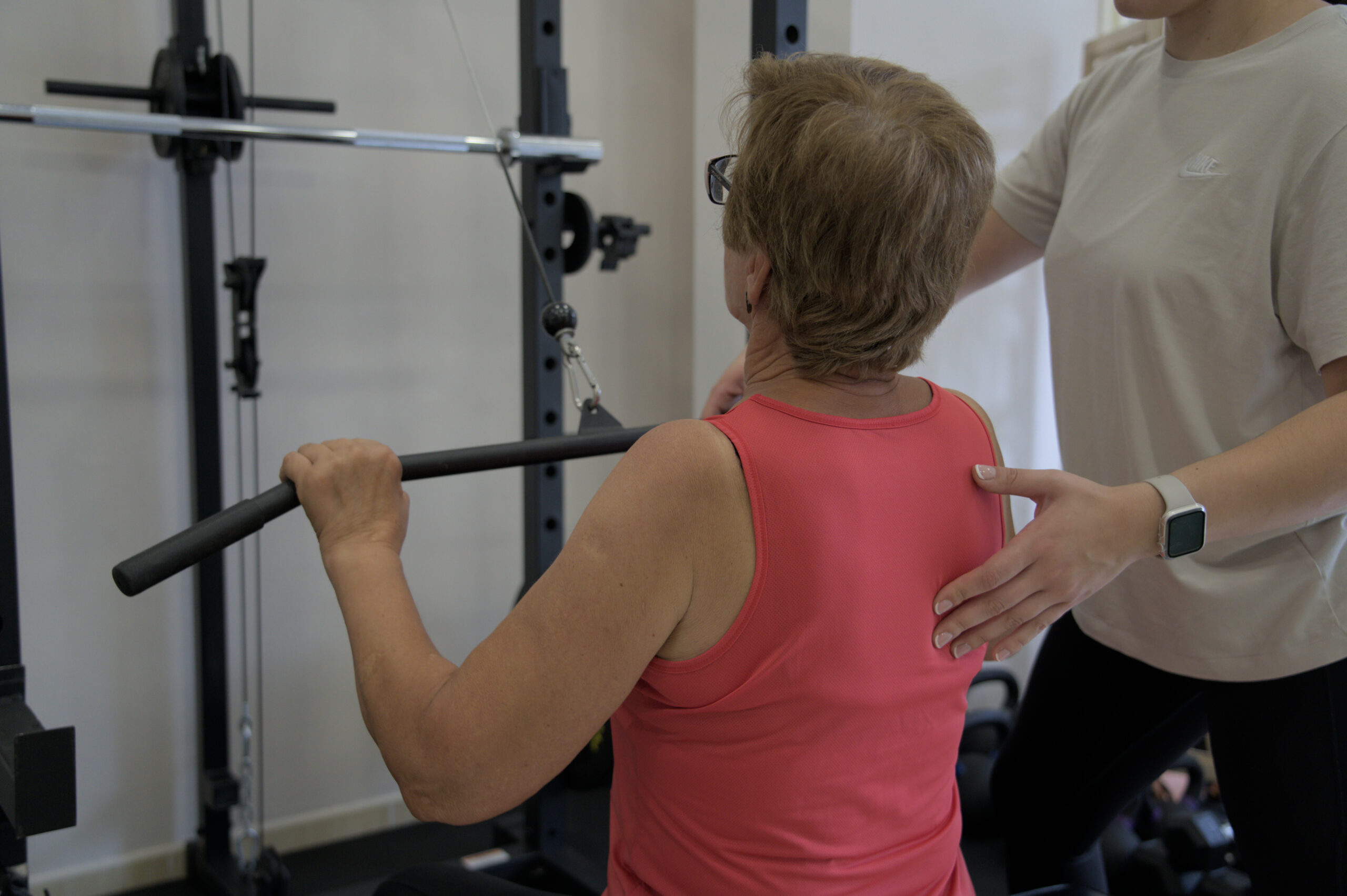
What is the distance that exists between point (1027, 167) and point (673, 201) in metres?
1.40

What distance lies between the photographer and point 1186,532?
0.95 meters

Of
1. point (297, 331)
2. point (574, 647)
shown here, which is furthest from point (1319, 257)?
point (297, 331)

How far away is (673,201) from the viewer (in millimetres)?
2742

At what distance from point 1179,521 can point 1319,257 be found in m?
0.34

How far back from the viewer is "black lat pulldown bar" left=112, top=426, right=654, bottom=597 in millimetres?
906

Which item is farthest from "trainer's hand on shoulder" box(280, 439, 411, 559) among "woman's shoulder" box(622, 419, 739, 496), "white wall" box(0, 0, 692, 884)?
"white wall" box(0, 0, 692, 884)

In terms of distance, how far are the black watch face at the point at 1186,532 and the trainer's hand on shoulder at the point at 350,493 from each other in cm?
72

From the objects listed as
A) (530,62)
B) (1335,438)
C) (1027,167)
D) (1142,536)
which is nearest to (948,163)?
(1142,536)

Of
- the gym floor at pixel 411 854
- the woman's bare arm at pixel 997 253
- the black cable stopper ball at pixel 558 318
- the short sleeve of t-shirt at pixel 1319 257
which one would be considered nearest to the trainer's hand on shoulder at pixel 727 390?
the black cable stopper ball at pixel 558 318

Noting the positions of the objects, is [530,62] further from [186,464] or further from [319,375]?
[186,464]

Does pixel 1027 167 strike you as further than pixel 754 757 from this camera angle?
Yes

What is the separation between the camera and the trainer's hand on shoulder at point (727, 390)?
1359 mm

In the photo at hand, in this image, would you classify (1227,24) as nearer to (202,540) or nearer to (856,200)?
(856,200)

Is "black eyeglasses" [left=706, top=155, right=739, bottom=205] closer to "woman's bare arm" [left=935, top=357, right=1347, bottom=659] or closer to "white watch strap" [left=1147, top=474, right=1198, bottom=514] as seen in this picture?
"woman's bare arm" [left=935, top=357, right=1347, bottom=659]
